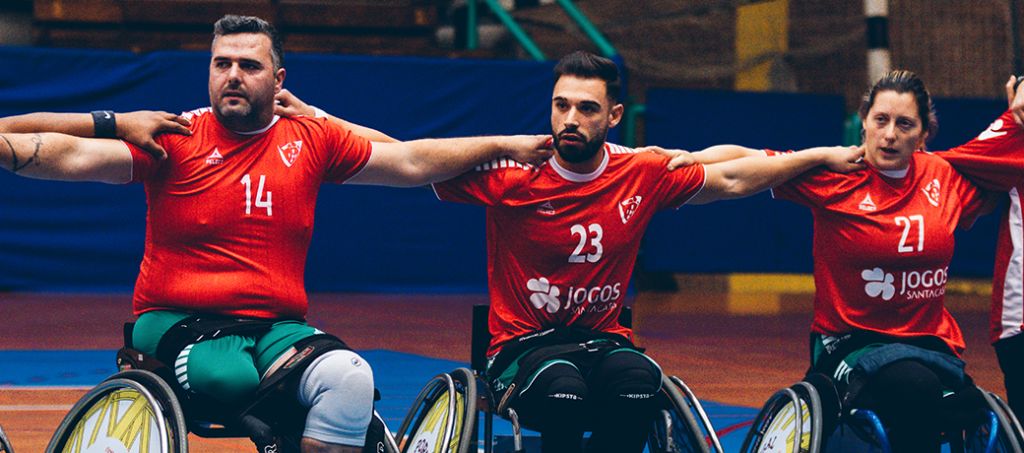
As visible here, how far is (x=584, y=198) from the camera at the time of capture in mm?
3139

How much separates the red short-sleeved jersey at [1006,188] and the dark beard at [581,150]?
1134 mm

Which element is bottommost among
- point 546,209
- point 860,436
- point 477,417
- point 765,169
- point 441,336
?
point 441,336

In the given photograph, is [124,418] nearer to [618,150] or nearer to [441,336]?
[618,150]

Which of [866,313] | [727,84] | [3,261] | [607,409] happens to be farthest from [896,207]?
[727,84]

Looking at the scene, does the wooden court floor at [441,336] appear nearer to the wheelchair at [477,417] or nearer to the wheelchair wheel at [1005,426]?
the wheelchair at [477,417]

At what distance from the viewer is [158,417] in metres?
2.39

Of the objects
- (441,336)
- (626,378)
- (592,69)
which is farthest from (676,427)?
(441,336)

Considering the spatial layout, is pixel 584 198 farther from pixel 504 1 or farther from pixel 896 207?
pixel 504 1

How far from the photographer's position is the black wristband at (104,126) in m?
2.77

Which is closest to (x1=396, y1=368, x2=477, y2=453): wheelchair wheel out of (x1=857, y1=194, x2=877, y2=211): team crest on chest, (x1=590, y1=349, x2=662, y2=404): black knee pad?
(x1=590, y1=349, x2=662, y2=404): black knee pad

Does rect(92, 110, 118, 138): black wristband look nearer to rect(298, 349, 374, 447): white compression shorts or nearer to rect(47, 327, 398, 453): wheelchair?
rect(47, 327, 398, 453): wheelchair

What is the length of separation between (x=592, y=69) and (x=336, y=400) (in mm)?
1227

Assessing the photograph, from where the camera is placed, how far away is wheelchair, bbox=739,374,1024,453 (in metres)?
2.76

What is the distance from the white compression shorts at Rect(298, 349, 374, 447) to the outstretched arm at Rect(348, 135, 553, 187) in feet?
2.03
